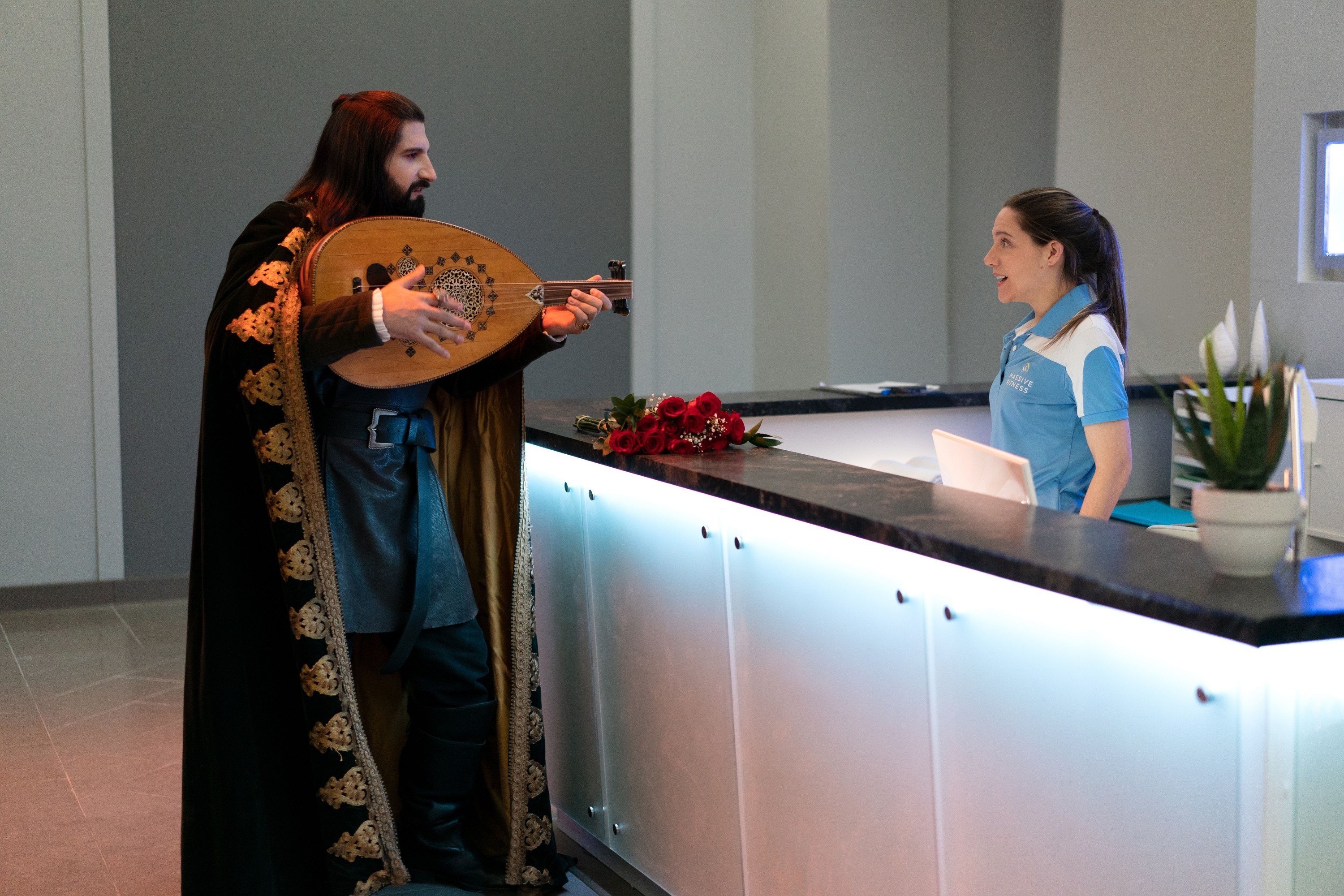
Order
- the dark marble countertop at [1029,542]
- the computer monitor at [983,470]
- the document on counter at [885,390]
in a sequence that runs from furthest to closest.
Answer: the document on counter at [885,390] → the computer monitor at [983,470] → the dark marble countertop at [1029,542]

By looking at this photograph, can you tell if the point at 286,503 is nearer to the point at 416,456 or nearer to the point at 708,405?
the point at 416,456

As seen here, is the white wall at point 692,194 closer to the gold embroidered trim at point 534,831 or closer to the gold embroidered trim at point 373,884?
the gold embroidered trim at point 534,831

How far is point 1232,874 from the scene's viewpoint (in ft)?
4.64

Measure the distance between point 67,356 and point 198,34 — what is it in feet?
4.97

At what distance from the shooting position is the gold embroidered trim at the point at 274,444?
2539 millimetres

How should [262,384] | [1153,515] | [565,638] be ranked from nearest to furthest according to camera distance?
[262,384] → [565,638] → [1153,515]

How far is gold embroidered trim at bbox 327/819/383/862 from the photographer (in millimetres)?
2676

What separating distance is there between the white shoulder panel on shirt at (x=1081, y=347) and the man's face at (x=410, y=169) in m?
1.35

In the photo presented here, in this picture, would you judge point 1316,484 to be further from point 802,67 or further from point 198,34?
point 198,34

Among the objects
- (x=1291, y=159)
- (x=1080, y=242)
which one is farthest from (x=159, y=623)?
(x=1291, y=159)

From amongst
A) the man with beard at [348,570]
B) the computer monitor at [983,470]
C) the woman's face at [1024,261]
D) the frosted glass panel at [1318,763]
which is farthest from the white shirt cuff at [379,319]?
the frosted glass panel at [1318,763]

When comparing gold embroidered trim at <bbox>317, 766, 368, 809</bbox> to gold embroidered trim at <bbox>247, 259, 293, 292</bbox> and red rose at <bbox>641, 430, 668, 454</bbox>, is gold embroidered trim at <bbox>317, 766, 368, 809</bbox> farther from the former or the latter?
gold embroidered trim at <bbox>247, 259, 293, 292</bbox>

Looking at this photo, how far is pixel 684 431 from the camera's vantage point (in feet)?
8.61

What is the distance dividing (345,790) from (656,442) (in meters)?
0.95
